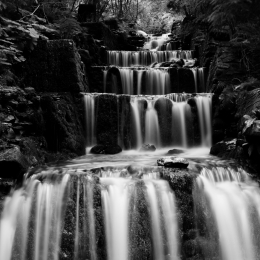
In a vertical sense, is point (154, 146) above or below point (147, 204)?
above

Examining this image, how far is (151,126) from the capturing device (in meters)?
9.90

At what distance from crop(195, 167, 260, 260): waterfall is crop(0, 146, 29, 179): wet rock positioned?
3350 millimetres

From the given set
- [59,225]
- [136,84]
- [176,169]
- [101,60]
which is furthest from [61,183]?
[101,60]

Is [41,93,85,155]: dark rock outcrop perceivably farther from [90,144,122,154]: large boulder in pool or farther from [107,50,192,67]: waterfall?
[107,50,192,67]: waterfall

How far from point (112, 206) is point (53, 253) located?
1215 mm

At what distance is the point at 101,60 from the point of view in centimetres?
1410

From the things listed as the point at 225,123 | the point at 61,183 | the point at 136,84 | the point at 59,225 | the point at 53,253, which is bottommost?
the point at 53,253

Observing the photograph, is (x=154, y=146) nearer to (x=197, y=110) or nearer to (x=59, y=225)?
(x=197, y=110)

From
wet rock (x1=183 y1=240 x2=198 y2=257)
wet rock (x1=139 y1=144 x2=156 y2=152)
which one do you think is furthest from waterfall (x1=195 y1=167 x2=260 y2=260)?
wet rock (x1=139 y1=144 x2=156 y2=152)

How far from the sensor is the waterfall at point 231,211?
5441mm

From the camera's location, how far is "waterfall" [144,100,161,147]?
9.86 meters

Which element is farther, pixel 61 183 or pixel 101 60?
pixel 101 60

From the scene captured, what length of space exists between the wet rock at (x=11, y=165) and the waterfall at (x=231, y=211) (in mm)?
3350

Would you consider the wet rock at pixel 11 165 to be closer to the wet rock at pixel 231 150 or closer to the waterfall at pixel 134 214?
the waterfall at pixel 134 214
